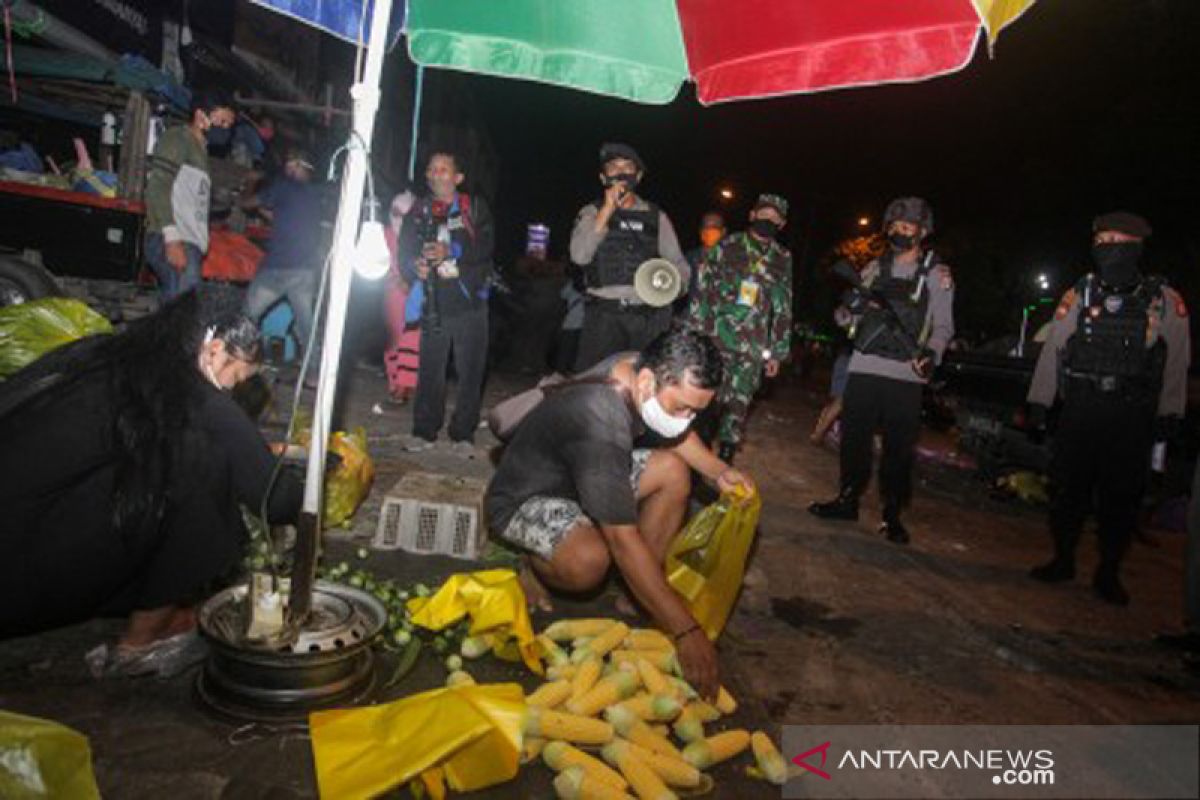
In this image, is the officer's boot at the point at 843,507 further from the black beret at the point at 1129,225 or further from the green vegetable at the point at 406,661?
the green vegetable at the point at 406,661

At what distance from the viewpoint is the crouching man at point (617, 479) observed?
9.64ft

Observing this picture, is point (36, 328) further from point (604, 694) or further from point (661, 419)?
point (604, 694)

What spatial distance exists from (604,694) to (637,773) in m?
0.36

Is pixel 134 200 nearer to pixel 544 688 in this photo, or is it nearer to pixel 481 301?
pixel 481 301

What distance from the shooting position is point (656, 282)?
5473 mm

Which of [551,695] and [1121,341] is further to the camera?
[1121,341]

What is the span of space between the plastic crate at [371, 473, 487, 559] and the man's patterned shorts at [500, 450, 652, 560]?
25.5 inches

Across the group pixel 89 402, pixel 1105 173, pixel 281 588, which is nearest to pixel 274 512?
pixel 281 588

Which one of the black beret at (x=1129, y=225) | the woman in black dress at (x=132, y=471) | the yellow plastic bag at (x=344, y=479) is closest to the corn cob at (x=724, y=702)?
the woman in black dress at (x=132, y=471)

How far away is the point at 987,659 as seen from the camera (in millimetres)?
3891

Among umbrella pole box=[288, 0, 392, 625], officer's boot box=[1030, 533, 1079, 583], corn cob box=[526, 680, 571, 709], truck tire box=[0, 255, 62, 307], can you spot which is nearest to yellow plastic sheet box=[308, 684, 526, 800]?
corn cob box=[526, 680, 571, 709]

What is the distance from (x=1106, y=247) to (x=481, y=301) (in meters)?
4.56

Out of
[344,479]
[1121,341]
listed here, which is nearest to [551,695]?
[344,479]

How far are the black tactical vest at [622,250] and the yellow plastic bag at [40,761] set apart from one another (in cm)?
436
